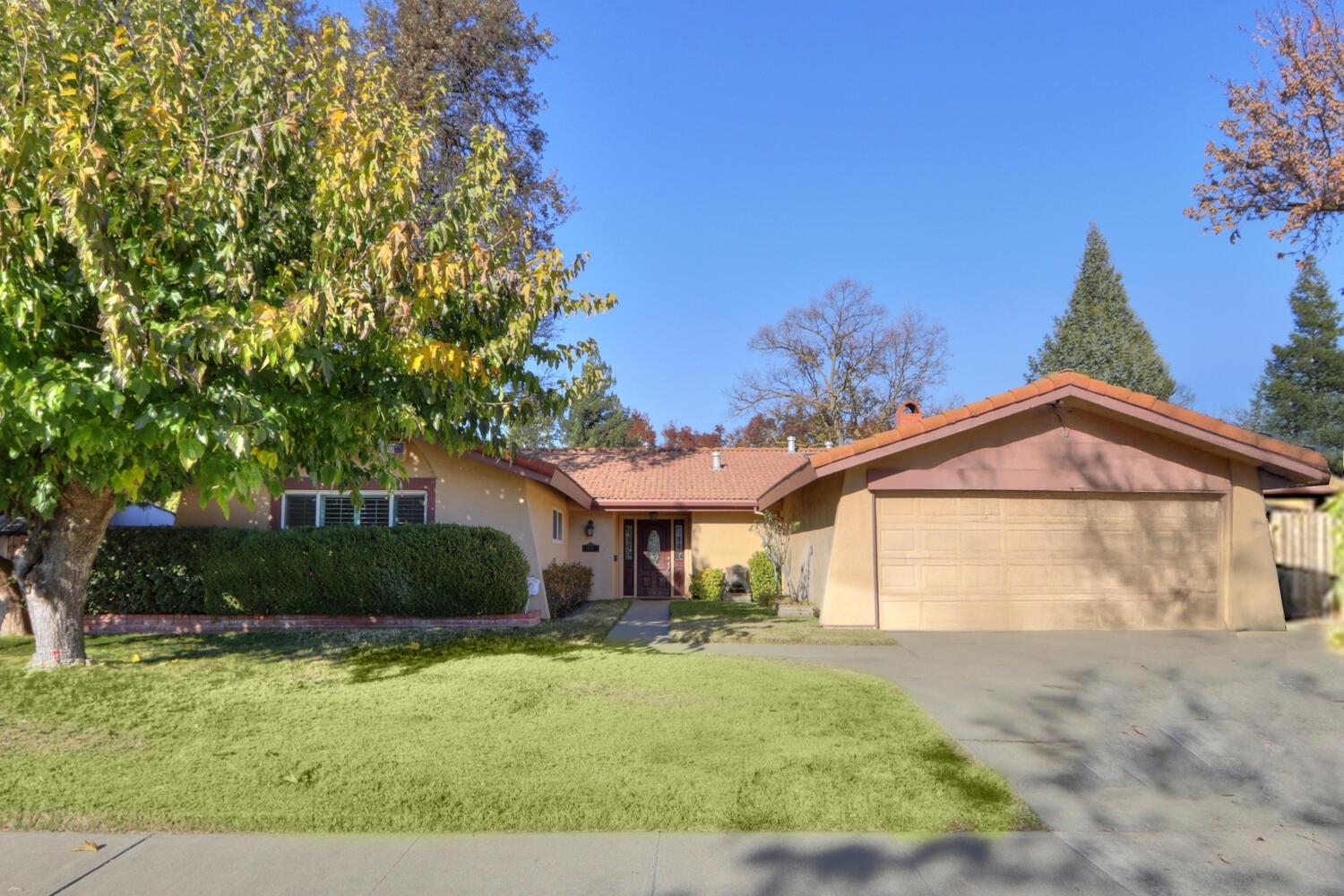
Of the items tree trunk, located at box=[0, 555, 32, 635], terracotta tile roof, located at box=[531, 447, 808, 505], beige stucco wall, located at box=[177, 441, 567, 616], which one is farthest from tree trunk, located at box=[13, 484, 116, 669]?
terracotta tile roof, located at box=[531, 447, 808, 505]

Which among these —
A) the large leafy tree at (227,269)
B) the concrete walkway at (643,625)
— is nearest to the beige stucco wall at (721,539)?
the concrete walkway at (643,625)

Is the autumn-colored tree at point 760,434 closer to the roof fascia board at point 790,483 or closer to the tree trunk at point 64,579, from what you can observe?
the roof fascia board at point 790,483

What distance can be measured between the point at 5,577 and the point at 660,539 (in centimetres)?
1350

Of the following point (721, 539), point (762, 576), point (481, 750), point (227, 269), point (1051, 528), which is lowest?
point (481, 750)

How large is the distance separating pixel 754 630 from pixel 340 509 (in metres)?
7.16

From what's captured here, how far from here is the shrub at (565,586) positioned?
50.2ft

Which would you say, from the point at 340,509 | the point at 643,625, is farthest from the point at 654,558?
the point at 340,509

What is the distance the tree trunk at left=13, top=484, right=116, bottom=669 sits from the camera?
9250 mm

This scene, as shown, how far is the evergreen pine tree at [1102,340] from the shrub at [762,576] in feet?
69.0

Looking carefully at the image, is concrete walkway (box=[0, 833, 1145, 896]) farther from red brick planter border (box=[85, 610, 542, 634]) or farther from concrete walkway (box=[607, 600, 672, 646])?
red brick planter border (box=[85, 610, 542, 634])

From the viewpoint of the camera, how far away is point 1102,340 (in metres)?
35.3

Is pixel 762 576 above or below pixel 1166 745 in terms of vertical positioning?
above

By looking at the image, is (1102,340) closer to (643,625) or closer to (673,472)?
(673,472)

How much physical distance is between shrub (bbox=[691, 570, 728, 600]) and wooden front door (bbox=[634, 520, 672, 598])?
3.71 feet
